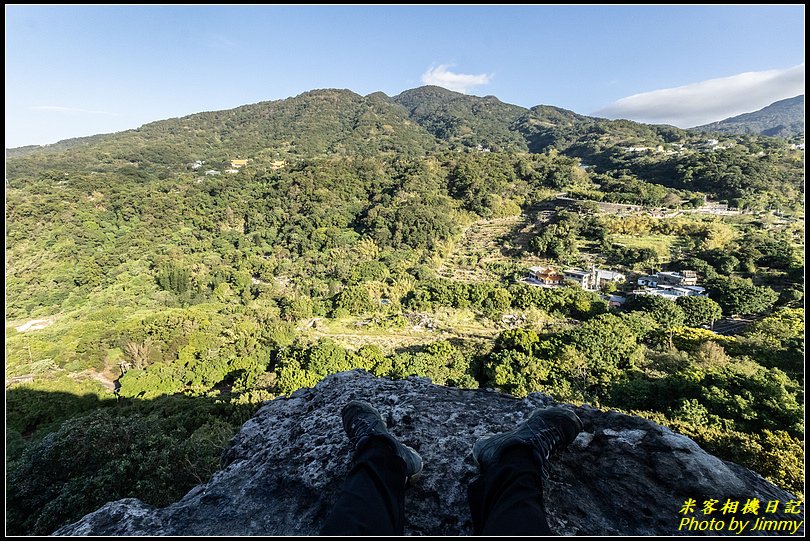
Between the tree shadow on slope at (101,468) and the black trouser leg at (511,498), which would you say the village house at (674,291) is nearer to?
the black trouser leg at (511,498)

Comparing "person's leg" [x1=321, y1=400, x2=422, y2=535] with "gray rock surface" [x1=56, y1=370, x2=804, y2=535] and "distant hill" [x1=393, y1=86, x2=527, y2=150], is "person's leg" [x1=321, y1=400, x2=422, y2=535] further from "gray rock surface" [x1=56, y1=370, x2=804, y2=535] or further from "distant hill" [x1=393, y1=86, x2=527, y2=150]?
"distant hill" [x1=393, y1=86, x2=527, y2=150]

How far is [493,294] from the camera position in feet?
63.7

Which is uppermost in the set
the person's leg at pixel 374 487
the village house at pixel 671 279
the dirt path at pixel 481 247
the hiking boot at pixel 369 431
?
the person's leg at pixel 374 487

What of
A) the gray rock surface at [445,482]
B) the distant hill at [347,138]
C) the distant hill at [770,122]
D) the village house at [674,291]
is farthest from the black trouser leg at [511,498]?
the distant hill at [770,122]

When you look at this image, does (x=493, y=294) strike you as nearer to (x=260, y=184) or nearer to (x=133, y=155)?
(x=260, y=184)

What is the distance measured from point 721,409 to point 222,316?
20.1 m

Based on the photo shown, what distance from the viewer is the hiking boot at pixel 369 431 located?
2.46m

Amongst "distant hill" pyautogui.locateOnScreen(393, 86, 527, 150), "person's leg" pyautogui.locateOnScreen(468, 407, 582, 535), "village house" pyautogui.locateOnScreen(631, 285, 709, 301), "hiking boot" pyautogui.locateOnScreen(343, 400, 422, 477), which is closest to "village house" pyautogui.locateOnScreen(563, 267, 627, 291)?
"village house" pyautogui.locateOnScreen(631, 285, 709, 301)

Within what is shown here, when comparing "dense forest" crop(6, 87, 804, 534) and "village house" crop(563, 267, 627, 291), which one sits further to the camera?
"village house" crop(563, 267, 627, 291)

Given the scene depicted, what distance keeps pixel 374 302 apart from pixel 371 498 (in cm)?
1916

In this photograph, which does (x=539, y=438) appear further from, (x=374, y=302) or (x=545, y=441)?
(x=374, y=302)

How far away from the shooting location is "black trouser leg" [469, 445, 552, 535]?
1.68 m

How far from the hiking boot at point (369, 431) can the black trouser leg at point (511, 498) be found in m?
0.44

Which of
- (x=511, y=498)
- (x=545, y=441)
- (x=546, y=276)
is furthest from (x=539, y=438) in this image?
(x=546, y=276)
